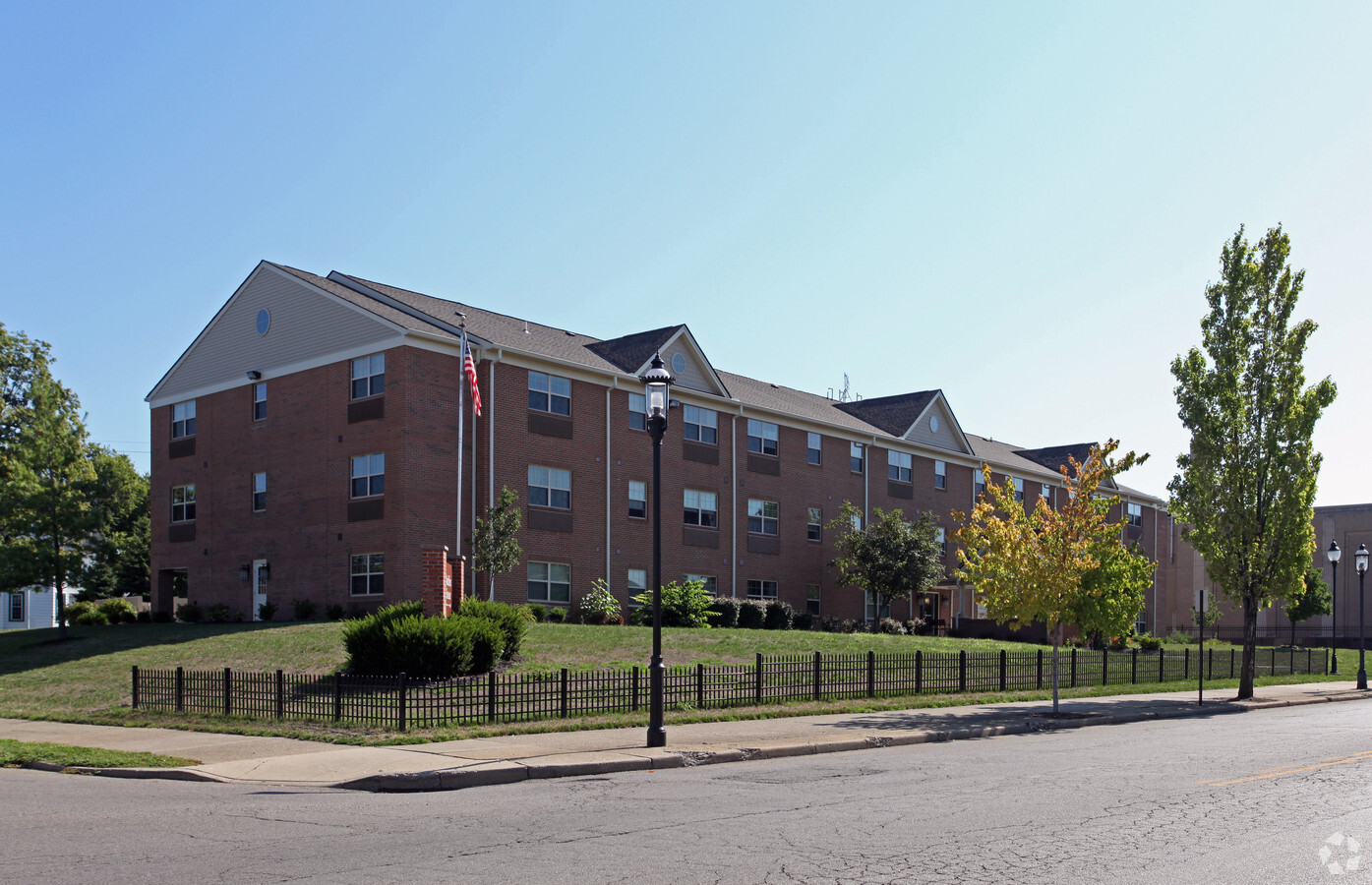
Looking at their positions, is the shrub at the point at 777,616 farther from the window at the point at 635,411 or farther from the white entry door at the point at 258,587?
the white entry door at the point at 258,587

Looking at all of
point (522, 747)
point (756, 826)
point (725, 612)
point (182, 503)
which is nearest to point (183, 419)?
point (182, 503)

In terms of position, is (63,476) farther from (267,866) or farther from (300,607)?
(267,866)

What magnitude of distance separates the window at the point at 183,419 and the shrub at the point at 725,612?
20296mm

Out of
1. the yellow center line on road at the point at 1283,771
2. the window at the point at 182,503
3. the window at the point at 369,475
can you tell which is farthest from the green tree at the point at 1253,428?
the window at the point at 182,503

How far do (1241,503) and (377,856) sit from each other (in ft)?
86.1

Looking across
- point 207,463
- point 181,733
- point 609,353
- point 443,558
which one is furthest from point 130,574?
point 181,733

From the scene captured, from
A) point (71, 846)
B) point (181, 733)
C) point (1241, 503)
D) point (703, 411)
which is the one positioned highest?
point (703, 411)

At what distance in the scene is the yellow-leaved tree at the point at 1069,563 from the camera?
73.7 feet

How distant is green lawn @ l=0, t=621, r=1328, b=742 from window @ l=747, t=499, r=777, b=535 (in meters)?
10.0

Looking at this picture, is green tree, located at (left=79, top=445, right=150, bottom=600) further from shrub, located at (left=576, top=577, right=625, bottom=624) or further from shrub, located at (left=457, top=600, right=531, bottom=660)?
shrub, located at (left=457, top=600, right=531, bottom=660)

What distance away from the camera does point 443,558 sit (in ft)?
85.5

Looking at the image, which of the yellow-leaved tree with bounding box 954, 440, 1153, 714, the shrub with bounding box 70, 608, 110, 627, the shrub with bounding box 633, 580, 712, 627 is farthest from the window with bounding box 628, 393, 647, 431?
the shrub with bounding box 70, 608, 110, 627

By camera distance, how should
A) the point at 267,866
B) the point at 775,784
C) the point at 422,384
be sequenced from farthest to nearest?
the point at 422,384 → the point at 775,784 → the point at 267,866

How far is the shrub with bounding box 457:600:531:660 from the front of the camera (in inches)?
887
